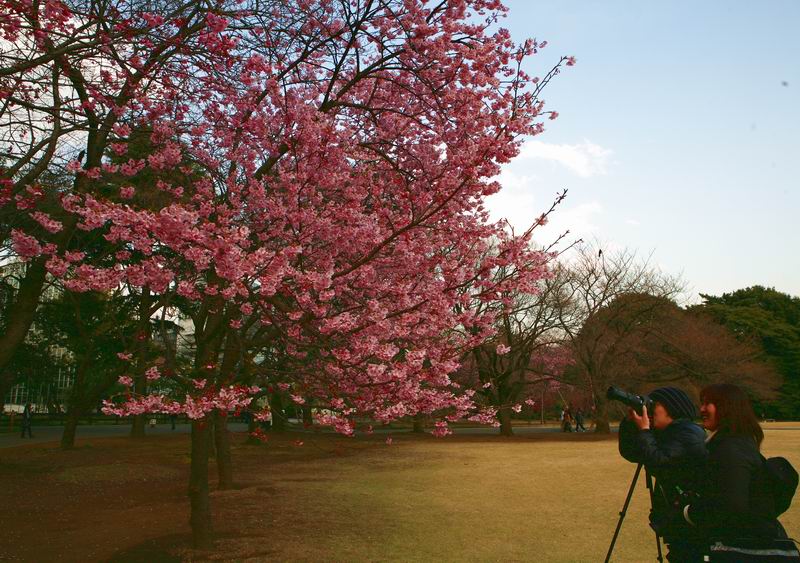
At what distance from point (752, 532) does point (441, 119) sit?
653 centimetres

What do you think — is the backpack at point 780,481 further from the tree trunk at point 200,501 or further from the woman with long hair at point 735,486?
the tree trunk at point 200,501

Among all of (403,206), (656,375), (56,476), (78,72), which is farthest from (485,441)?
(78,72)

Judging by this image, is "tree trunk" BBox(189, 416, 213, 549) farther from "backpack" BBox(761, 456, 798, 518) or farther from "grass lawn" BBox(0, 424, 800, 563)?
"backpack" BBox(761, 456, 798, 518)

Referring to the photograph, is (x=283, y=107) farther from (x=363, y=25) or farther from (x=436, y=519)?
(x=436, y=519)

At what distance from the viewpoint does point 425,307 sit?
7.59m

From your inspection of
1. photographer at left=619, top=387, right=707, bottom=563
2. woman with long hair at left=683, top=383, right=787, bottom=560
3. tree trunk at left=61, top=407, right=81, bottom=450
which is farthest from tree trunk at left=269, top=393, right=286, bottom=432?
tree trunk at left=61, top=407, right=81, bottom=450

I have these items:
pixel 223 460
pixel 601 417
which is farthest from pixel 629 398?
pixel 601 417

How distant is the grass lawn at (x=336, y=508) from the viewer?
27.5ft

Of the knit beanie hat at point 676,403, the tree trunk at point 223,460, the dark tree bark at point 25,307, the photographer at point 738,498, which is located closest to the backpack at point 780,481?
the photographer at point 738,498

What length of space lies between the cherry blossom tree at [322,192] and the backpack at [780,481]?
13.0 feet

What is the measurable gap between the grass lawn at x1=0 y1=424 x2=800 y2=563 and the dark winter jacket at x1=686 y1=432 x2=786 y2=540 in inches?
193

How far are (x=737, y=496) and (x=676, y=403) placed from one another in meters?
0.75

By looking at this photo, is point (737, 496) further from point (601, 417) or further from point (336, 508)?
point (601, 417)

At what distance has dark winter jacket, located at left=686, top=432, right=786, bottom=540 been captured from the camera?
330 cm
